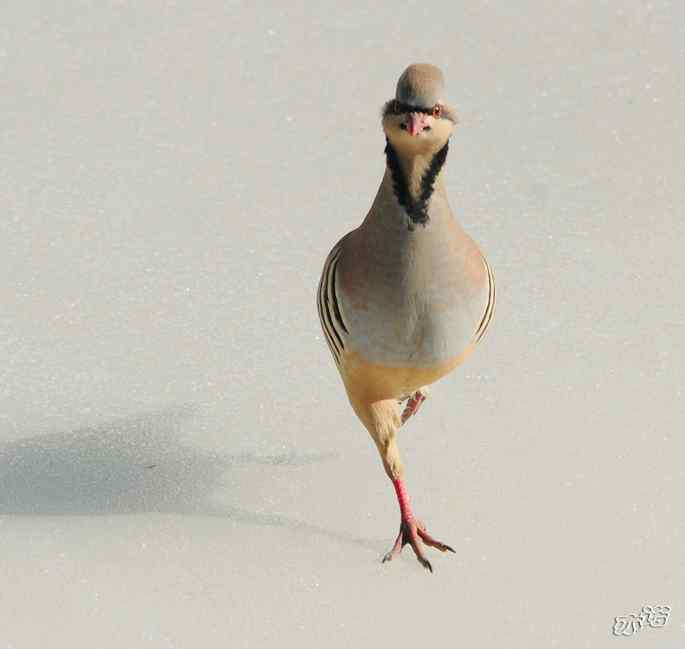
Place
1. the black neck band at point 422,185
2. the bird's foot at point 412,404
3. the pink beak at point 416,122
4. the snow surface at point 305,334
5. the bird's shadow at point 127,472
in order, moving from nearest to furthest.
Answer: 1. the pink beak at point 416,122
2. the black neck band at point 422,185
3. the snow surface at point 305,334
4. the bird's shadow at point 127,472
5. the bird's foot at point 412,404

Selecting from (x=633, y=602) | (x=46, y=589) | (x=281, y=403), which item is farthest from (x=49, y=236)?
(x=633, y=602)

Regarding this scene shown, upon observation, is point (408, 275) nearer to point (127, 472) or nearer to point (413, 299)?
point (413, 299)

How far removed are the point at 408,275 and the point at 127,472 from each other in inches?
47.7

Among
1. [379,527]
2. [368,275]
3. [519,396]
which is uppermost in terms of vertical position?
[368,275]

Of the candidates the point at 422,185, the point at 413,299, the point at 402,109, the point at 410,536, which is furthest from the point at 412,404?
the point at 402,109

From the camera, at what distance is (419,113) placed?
3.25m

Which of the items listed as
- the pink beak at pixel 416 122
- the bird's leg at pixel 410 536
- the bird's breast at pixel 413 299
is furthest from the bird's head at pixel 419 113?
the bird's leg at pixel 410 536

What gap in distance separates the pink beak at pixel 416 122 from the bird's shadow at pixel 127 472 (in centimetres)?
124

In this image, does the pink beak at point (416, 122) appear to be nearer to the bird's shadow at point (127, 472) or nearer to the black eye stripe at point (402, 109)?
the black eye stripe at point (402, 109)

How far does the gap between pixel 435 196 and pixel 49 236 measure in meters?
2.21

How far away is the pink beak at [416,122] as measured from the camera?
10.6 ft

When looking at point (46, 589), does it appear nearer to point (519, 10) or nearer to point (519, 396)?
point (519, 396)

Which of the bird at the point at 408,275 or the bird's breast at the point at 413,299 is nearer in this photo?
the bird at the point at 408,275

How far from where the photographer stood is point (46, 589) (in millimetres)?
3791
